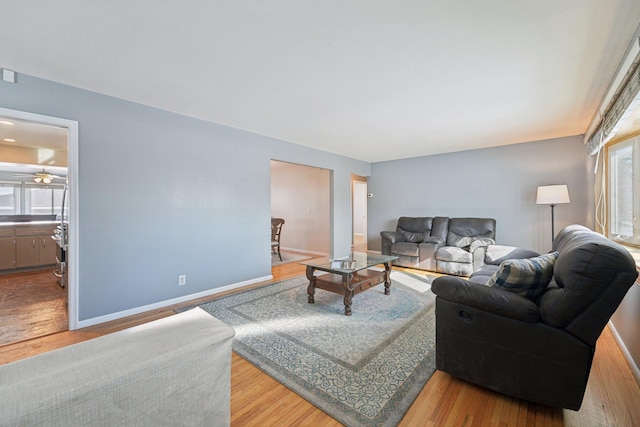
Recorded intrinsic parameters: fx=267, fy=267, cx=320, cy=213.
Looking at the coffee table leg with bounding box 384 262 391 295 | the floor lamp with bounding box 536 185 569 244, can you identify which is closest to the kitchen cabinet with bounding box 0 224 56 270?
the coffee table leg with bounding box 384 262 391 295

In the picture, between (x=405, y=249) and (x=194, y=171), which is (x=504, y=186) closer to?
(x=405, y=249)

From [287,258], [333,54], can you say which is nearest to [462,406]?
[333,54]

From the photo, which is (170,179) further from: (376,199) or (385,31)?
(376,199)

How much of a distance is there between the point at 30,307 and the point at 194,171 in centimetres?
244

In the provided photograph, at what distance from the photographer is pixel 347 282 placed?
9.47ft

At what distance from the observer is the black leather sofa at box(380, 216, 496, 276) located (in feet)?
14.5

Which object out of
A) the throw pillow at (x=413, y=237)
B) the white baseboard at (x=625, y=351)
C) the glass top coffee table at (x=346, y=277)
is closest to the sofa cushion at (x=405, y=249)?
the throw pillow at (x=413, y=237)

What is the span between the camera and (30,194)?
544 centimetres

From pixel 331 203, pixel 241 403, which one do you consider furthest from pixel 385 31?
pixel 331 203

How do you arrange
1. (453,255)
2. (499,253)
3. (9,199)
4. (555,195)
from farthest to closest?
1. (9,199)
2. (453,255)
3. (555,195)
4. (499,253)

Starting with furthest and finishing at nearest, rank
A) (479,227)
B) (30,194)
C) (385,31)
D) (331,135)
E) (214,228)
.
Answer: (30,194)
(479,227)
(331,135)
(214,228)
(385,31)

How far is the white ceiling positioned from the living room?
37 millimetres

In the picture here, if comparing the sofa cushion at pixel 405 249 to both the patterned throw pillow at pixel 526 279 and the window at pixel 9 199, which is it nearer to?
the patterned throw pillow at pixel 526 279

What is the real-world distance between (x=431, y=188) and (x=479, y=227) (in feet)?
4.18
